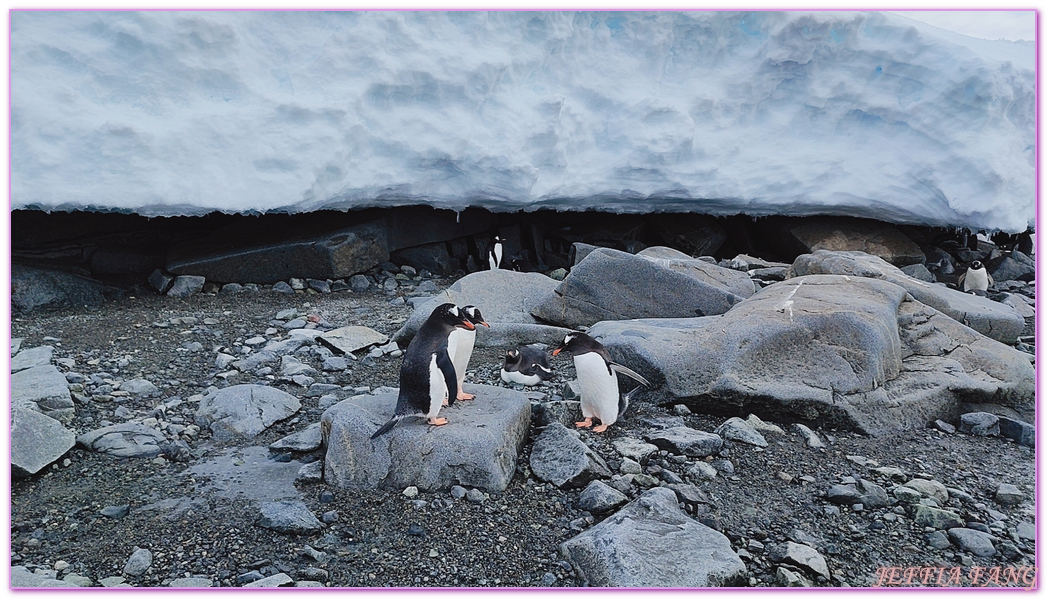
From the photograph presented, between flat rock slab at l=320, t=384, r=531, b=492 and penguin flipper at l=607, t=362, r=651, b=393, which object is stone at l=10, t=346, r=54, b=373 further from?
penguin flipper at l=607, t=362, r=651, b=393

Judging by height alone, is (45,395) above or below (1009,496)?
above

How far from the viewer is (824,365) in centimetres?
347

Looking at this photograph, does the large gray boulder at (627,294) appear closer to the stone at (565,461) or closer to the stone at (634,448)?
the stone at (634,448)

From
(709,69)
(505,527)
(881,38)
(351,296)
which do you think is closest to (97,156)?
(351,296)

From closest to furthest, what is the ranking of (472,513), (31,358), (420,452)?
(472,513)
(420,452)
(31,358)

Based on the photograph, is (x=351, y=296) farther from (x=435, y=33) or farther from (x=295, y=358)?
(x=435, y=33)

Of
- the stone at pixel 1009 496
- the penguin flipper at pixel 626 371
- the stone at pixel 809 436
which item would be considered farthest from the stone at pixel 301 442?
the stone at pixel 1009 496

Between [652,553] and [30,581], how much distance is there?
1714 mm

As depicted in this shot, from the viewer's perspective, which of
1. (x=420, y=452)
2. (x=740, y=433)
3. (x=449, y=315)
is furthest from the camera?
(x=740, y=433)

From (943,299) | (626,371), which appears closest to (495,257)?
(943,299)

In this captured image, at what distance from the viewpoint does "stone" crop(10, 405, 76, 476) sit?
2.79 meters

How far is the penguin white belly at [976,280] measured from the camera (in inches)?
271

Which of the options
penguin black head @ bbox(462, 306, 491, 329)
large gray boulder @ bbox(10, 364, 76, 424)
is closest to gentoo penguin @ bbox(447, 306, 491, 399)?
penguin black head @ bbox(462, 306, 491, 329)

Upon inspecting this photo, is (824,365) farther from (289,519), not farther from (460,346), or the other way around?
(289,519)
